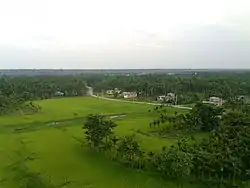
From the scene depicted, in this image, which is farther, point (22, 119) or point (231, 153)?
point (22, 119)

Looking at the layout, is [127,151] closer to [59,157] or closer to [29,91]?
[59,157]

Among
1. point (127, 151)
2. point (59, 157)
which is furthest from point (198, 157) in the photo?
point (59, 157)

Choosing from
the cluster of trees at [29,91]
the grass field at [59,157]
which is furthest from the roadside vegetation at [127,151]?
the cluster of trees at [29,91]

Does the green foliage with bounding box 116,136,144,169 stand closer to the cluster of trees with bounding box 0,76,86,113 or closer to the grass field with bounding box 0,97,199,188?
the grass field with bounding box 0,97,199,188

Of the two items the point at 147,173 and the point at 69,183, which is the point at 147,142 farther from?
the point at 69,183

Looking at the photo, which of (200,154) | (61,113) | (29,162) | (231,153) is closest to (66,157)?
(29,162)

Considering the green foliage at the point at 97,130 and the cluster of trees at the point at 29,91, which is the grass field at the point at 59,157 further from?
the cluster of trees at the point at 29,91

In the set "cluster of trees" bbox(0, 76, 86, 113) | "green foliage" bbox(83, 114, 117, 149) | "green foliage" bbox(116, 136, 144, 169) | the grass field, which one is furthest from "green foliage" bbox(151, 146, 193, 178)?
"cluster of trees" bbox(0, 76, 86, 113)

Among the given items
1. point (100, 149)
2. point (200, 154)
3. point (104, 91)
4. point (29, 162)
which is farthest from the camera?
point (104, 91)
